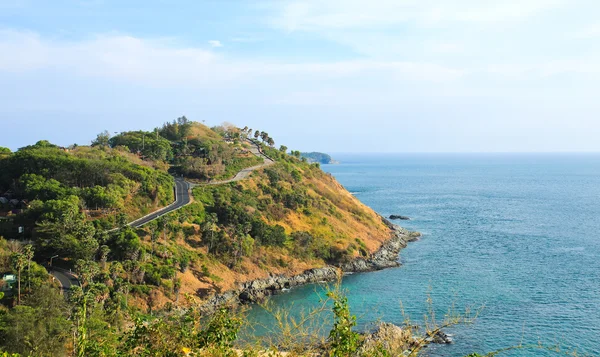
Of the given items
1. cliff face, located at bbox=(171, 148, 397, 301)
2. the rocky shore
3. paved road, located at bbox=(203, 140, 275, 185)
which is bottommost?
the rocky shore

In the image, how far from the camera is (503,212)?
109 metres

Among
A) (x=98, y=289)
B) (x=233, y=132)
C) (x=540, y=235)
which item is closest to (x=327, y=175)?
(x=233, y=132)

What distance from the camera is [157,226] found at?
185 ft

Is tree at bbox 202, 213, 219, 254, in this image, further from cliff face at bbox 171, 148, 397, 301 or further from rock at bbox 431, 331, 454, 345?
rock at bbox 431, 331, 454, 345

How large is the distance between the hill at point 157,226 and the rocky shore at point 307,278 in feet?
3.49

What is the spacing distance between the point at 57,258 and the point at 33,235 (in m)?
4.64

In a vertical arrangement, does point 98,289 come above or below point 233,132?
below

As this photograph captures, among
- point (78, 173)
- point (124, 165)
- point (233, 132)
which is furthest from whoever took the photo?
point (233, 132)

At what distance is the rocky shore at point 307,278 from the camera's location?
176 ft

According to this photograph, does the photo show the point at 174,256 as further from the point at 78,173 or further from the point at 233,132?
the point at 233,132

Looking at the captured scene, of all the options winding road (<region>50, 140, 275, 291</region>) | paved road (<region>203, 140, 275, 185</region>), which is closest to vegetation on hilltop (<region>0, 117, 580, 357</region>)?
winding road (<region>50, 140, 275, 291</region>)

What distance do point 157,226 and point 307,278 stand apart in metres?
20.7

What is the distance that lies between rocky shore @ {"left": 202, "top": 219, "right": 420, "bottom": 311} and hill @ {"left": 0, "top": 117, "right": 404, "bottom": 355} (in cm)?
106

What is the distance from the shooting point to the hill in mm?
43125
